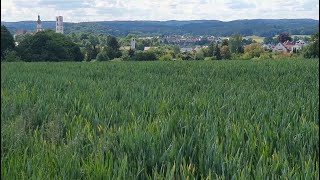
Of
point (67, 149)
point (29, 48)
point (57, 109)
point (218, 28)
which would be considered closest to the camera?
point (67, 149)

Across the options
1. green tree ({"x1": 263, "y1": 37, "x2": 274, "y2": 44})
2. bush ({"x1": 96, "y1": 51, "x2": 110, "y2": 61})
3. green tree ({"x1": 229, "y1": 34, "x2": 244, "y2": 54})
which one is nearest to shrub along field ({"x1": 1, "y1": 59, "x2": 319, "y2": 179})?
bush ({"x1": 96, "y1": 51, "x2": 110, "y2": 61})

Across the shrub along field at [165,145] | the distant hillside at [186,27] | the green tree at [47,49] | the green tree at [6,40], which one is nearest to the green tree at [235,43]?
the distant hillside at [186,27]

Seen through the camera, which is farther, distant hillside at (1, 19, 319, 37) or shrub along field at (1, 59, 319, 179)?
distant hillside at (1, 19, 319, 37)

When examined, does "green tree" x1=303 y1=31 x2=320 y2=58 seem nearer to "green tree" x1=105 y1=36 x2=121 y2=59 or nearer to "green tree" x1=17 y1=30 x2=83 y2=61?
"green tree" x1=17 y1=30 x2=83 y2=61

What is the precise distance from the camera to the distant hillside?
71062 mm

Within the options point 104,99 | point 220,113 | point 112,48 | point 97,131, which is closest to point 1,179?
point 97,131

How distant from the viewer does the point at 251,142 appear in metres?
2.83

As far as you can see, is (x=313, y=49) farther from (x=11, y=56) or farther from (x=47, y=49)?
(x=11, y=56)

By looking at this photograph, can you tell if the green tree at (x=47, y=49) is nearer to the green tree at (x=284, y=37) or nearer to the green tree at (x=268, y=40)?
the green tree at (x=284, y=37)

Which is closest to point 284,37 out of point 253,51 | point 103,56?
point 253,51

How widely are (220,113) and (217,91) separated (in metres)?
2.41

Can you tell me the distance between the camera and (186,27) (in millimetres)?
89875

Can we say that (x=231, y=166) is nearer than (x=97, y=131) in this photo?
Yes

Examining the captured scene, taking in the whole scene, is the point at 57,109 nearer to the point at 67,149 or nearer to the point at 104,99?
the point at 104,99
